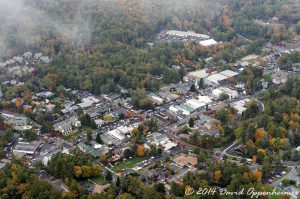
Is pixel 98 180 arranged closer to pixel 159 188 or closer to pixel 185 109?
pixel 159 188

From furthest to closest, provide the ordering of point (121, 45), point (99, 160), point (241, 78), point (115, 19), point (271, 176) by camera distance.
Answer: point (115, 19), point (121, 45), point (241, 78), point (99, 160), point (271, 176)

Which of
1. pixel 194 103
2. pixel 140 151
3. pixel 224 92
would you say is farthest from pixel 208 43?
pixel 140 151

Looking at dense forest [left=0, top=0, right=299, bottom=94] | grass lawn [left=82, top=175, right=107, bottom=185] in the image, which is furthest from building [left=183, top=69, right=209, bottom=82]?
grass lawn [left=82, top=175, right=107, bottom=185]

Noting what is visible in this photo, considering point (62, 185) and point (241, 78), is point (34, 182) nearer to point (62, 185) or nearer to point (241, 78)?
point (62, 185)

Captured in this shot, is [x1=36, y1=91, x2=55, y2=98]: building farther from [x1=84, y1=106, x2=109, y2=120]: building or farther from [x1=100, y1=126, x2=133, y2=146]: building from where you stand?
[x1=100, y1=126, x2=133, y2=146]: building

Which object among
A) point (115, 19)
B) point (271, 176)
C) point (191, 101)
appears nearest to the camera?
point (271, 176)

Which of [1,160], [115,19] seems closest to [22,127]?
[1,160]
